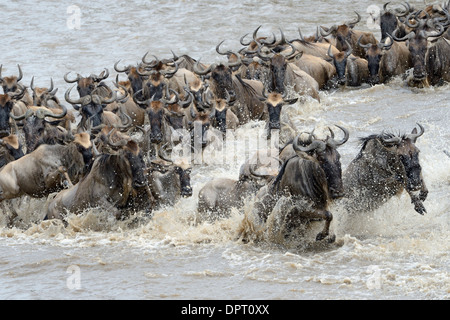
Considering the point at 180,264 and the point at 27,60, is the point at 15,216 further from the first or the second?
the point at 27,60

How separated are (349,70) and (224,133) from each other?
5402mm

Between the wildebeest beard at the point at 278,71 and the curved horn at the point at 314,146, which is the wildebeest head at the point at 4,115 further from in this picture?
the curved horn at the point at 314,146

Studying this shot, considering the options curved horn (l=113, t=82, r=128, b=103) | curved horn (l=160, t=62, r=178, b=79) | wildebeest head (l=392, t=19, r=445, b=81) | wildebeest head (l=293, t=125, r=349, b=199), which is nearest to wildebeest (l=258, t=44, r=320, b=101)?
curved horn (l=160, t=62, r=178, b=79)

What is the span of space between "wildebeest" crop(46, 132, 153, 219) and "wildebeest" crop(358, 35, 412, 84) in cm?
983

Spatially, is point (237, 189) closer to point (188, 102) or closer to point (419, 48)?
point (188, 102)

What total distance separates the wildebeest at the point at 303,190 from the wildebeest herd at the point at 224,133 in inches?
0.5

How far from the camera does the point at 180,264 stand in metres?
9.48

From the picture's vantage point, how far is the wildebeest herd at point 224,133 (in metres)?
9.67

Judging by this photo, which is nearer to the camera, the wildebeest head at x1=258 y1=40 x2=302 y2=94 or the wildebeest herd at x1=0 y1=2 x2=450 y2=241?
the wildebeest herd at x1=0 y1=2 x2=450 y2=241

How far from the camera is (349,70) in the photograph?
19781 mm

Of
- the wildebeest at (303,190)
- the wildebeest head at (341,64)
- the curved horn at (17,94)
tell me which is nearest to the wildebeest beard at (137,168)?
the wildebeest at (303,190)

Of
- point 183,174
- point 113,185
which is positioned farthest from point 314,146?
point 113,185

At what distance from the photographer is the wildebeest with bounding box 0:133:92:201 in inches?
464

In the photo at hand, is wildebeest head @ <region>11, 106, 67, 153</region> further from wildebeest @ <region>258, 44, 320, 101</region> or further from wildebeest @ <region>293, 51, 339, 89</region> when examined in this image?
wildebeest @ <region>293, 51, 339, 89</region>
